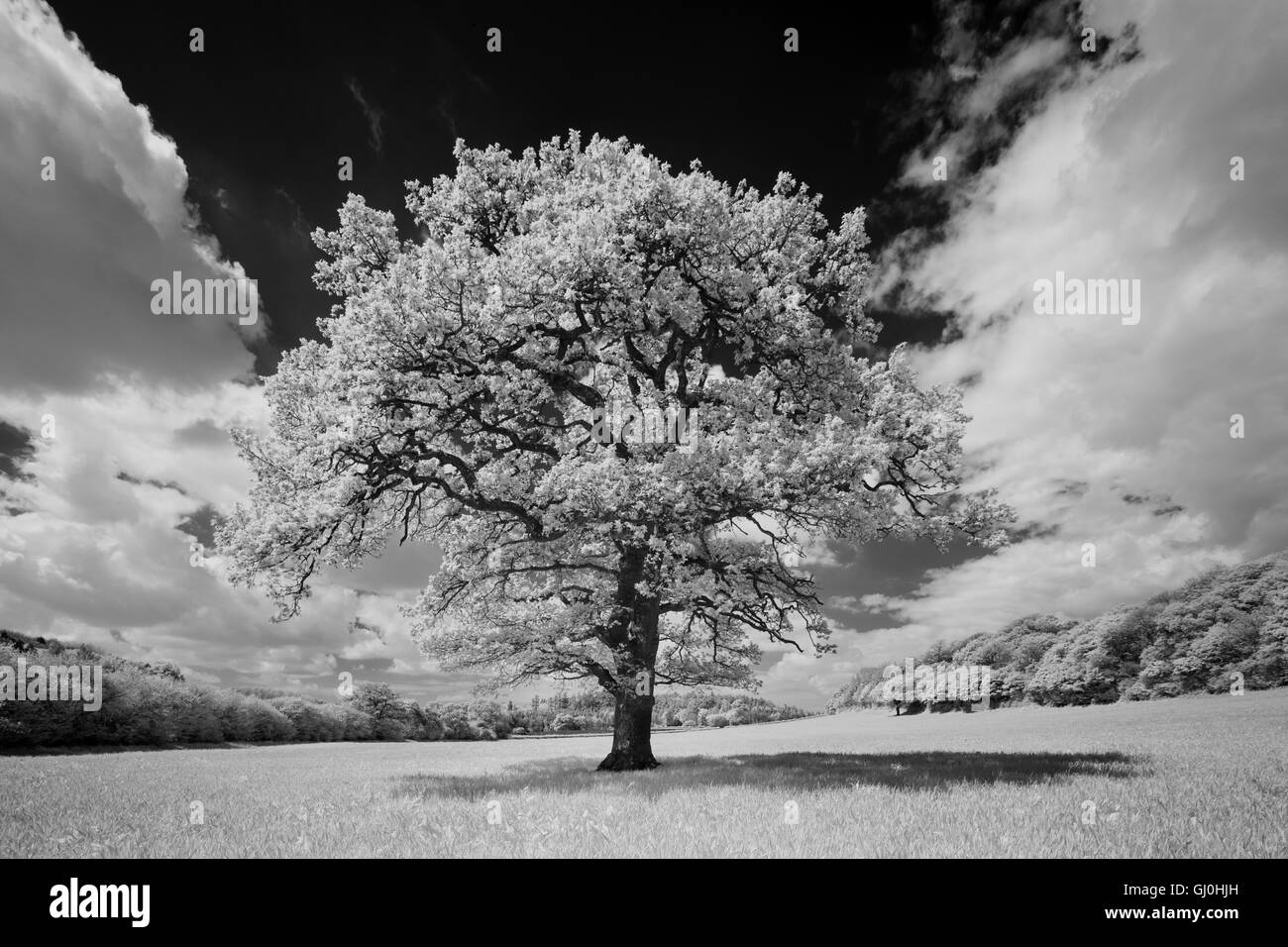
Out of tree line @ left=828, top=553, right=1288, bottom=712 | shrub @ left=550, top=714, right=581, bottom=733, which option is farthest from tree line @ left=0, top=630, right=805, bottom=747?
tree line @ left=828, top=553, right=1288, bottom=712

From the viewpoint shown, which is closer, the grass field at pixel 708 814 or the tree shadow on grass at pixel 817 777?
the grass field at pixel 708 814

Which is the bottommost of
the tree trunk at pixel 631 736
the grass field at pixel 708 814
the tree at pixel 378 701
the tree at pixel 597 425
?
the tree at pixel 378 701

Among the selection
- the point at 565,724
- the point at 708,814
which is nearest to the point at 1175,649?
the point at 708,814

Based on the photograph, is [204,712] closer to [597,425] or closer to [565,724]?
[597,425]

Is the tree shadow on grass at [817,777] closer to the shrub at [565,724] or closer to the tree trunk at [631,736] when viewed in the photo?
the tree trunk at [631,736]

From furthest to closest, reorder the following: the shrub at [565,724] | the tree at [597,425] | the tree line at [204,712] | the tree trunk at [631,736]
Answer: the shrub at [565,724] → the tree line at [204,712] → the tree trunk at [631,736] → the tree at [597,425]

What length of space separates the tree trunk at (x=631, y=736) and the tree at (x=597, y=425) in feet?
0.24

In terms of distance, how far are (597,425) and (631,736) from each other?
31.8 feet

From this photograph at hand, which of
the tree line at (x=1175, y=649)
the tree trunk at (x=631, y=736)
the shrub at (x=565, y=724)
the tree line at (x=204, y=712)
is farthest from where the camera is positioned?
the shrub at (x=565, y=724)

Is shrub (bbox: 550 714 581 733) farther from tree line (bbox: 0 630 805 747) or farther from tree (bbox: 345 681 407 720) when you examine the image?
tree (bbox: 345 681 407 720)

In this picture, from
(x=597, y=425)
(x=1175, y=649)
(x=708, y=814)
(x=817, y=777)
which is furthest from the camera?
(x=1175, y=649)

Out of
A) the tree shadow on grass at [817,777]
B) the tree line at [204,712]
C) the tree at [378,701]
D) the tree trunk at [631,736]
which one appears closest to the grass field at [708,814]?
the tree shadow on grass at [817,777]

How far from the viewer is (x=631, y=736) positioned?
19141mm

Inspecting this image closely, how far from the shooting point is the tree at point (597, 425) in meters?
15.6
